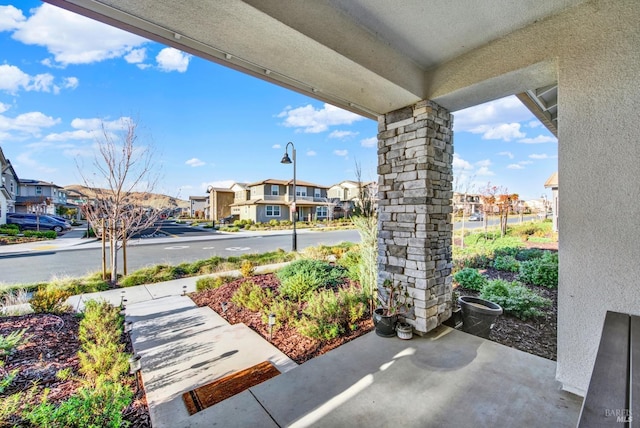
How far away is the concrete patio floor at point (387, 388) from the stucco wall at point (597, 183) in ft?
1.58

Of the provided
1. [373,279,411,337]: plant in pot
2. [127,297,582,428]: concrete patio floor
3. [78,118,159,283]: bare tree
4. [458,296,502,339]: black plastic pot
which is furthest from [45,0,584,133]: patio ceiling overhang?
[78,118,159,283]: bare tree

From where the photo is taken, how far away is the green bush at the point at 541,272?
5418 millimetres

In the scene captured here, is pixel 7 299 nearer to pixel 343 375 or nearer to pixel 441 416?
pixel 343 375

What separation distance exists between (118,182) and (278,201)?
2162cm

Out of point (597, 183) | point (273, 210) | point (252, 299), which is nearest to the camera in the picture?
point (597, 183)

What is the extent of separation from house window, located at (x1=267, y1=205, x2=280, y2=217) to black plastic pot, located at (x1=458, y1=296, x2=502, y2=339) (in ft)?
81.8

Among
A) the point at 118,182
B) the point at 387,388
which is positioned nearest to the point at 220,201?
the point at 118,182

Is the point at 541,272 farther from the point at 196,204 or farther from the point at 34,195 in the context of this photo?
the point at 196,204

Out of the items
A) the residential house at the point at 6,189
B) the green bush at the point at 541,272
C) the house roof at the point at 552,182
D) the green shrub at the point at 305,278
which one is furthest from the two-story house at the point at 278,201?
the green bush at the point at 541,272

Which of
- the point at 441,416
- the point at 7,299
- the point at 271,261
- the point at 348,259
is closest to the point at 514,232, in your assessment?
the point at 348,259

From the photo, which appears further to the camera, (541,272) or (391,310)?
(541,272)

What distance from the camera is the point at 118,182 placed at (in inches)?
245

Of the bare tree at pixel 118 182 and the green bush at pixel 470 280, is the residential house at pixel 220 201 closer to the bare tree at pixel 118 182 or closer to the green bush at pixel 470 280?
the bare tree at pixel 118 182

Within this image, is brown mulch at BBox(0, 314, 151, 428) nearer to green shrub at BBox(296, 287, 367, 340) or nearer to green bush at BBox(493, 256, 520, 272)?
green shrub at BBox(296, 287, 367, 340)
